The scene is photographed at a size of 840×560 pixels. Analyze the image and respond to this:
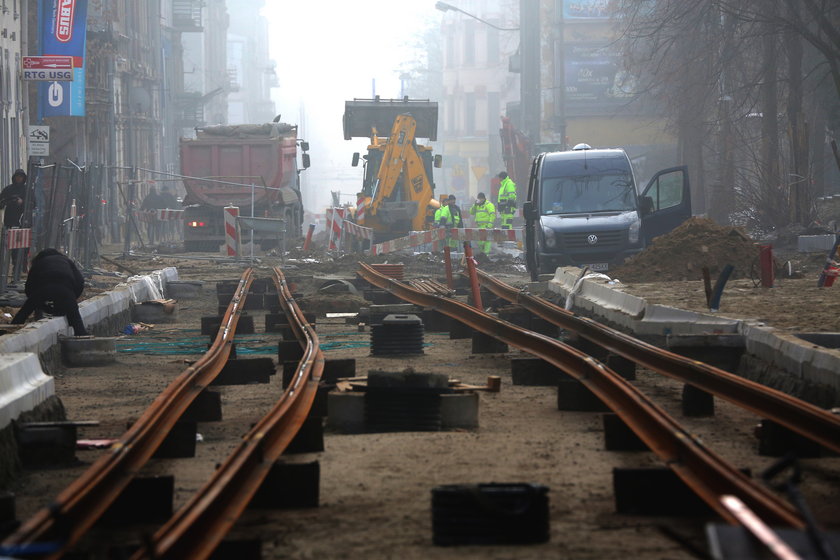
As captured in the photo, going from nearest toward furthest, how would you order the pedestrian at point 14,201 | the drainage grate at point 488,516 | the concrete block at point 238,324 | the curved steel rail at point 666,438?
the curved steel rail at point 666,438, the drainage grate at point 488,516, the concrete block at point 238,324, the pedestrian at point 14,201

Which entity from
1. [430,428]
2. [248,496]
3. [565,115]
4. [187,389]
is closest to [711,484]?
[248,496]

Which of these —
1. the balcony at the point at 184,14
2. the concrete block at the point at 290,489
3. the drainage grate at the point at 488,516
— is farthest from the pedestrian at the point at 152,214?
the drainage grate at the point at 488,516

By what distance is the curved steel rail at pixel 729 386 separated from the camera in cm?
768

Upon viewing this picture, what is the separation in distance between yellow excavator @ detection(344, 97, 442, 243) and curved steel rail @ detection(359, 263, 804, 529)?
22.3m

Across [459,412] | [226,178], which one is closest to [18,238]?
[459,412]

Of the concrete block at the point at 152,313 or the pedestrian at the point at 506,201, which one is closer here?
the concrete block at the point at 152,313

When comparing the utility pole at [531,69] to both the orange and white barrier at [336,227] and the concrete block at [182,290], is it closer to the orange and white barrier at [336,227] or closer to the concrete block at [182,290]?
the orange and white barrier at [336,227]

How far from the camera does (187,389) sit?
10086 mm

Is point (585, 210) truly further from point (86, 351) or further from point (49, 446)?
point (49, 446)

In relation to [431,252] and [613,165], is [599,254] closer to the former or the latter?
[613,165]

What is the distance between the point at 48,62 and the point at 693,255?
18.2m

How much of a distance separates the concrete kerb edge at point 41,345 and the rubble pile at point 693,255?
25.5 feet

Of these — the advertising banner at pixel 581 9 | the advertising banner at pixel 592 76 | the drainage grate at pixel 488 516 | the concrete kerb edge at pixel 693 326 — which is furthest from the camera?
the advertising banner at pixel 581 9

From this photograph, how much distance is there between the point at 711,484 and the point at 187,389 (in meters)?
4.84
